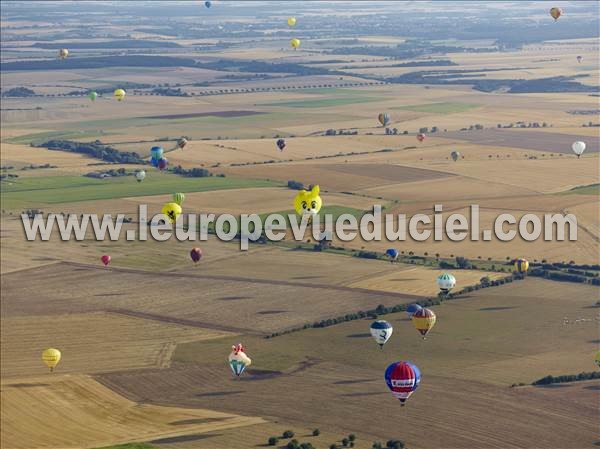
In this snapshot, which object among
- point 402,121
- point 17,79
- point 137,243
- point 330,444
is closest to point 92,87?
point 17,79

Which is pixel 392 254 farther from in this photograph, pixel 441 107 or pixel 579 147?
pixel 441 107

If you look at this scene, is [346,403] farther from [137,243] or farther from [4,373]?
[137,243]

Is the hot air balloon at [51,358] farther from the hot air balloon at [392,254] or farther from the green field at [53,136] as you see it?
the green field at [53,136]

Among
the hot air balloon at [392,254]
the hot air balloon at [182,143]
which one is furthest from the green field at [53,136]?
the hot air balloon at [392,254]

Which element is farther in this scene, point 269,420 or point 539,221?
point 539,221

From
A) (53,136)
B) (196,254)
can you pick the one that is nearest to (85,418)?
(196,254)

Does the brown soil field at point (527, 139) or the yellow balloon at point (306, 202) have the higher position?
the yellow balloon at point (306, 202)
